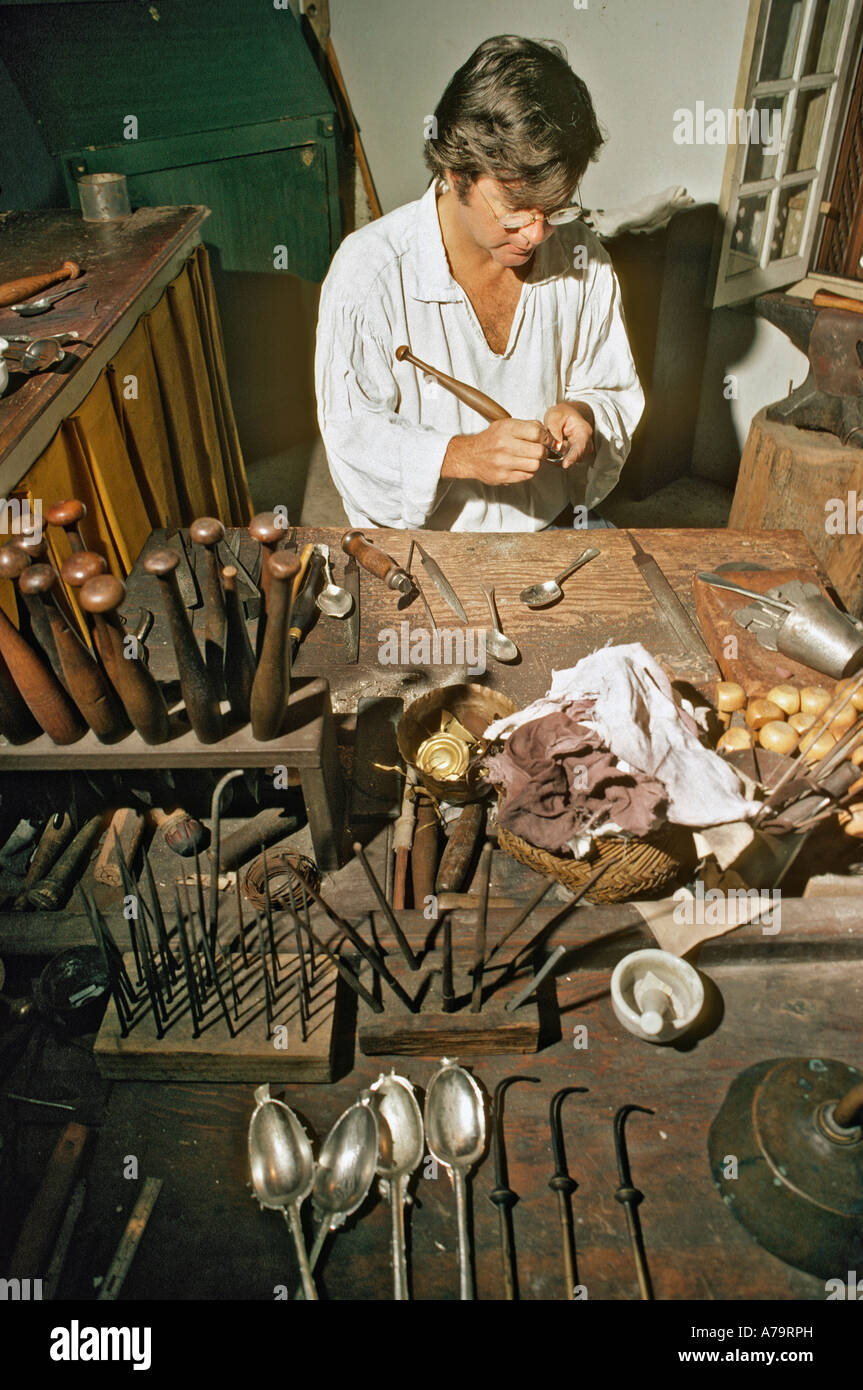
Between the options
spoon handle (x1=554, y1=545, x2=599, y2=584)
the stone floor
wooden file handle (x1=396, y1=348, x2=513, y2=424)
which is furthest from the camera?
the stone floor

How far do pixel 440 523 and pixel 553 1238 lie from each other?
256 centimetres

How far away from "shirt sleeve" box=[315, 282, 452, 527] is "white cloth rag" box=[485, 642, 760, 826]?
1.35 meters

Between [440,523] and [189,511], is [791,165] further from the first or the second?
[189,511]

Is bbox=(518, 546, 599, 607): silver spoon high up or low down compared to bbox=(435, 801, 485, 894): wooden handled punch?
up

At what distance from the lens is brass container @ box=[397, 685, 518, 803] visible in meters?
1.79

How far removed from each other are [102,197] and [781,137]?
3.88m

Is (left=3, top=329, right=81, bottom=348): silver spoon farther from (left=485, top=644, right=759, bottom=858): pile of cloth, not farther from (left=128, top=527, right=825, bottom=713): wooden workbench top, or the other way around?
(left=485, top=644, right=759, bottom=858): pile of cloth

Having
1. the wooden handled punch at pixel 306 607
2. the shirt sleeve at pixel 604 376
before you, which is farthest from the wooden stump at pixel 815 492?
the wooden handled punch at pixel 306 607

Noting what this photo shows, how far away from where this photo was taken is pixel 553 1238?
1.30 metres

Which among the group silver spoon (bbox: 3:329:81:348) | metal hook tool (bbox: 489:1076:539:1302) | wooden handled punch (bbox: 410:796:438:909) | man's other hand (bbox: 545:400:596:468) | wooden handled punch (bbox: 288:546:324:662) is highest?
silver spoon (bbox: 3:329:81:348)

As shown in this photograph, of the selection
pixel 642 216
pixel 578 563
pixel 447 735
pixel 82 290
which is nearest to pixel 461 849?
pixel 447 735

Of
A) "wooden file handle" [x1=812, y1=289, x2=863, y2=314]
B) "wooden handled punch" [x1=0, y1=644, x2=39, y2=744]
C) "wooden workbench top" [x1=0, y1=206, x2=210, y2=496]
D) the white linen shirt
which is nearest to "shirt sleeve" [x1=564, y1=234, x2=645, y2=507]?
the white linen shirt

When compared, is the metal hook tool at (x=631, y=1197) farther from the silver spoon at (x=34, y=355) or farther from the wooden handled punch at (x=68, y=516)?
the silver spoon at (x=34, y=355)

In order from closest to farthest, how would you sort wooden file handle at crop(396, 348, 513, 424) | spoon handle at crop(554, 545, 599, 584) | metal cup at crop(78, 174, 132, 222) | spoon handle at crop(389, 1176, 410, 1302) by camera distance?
spoon handle at crop(389, 1176, 410, 1302) → spoon handle at crop(554, 545, 599, 584) → wooden file handle at crop(396, 348, 513, 424) → metal cup at crop(78, 174, 132, 222)
